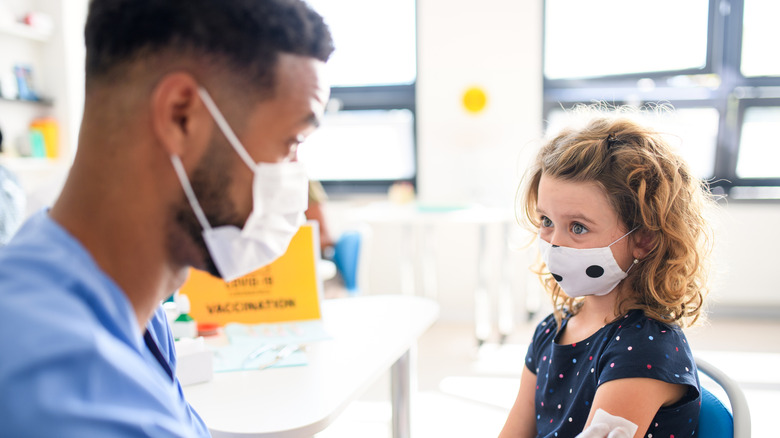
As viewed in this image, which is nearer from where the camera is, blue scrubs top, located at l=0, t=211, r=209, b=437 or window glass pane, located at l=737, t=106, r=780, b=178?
blue scrubs top, located at l=0, t=211, r=209, b=437

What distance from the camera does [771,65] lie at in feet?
13.4

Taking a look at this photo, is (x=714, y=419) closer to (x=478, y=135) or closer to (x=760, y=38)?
(x=478, y=135)

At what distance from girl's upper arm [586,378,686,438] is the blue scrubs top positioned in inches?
26.7

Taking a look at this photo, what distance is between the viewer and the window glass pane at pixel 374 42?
14.6ft

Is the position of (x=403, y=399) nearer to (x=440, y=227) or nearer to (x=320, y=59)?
(x=320, y=59)

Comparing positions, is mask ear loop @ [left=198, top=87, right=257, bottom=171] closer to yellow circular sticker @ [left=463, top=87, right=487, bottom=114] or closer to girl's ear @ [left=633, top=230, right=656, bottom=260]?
girl's ear @ [left=633, top=230, right=656, bottom=260]

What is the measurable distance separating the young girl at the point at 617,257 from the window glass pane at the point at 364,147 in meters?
3.40

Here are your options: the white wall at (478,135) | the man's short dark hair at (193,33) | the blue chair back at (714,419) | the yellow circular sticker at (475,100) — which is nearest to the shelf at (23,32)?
the white wall at (478,135)

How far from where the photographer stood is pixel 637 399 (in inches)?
38.4

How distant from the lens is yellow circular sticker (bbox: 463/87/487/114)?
4.14 meters

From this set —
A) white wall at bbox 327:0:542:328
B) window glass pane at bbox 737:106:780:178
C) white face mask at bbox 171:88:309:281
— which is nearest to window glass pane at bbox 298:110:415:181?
white wall at bbox 327:0:542:328

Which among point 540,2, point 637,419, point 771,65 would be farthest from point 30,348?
point 771,65

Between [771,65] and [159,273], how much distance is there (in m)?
4.59

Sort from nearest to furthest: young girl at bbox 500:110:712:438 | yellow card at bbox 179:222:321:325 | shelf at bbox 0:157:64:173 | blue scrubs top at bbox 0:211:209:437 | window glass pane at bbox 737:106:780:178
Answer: blue scrubs top at bbox 0:211:209:437, young girl at bbox 500:110:712:438, yellow card at bbox 179:222:321:325, shelf at bbox 0:157:64:173, window glass pane at bbox 737:106:780:178
